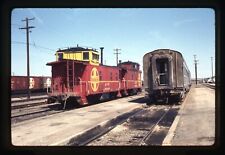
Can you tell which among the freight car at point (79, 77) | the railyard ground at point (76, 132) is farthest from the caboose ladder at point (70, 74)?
the railyard ground at point (76, 132)

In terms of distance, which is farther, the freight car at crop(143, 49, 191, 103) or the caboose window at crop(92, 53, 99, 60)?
the caboose window at crop(92, 53, 99, 60)

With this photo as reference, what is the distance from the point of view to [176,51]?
2411 cm

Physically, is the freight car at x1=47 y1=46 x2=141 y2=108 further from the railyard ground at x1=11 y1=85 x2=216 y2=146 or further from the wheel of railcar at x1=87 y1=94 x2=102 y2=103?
the railyard ground at x1=11 y1=85 x2=216 y2=146

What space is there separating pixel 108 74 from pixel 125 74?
6255mm

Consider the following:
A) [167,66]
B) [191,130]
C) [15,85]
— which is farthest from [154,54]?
[15,85]

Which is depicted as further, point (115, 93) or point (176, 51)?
point (115, 93)

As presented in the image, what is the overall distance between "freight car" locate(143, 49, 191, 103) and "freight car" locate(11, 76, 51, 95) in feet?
71.0

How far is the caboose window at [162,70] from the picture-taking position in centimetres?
2434

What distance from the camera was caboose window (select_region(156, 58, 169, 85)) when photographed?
24.3 meters

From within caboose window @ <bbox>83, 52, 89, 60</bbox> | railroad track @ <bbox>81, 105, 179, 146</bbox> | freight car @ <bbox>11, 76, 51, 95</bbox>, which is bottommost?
railroad track @ <bbox>81, 105, 179, 146</bbox>

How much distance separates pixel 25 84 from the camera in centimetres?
4406

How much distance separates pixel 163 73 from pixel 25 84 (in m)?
25.3

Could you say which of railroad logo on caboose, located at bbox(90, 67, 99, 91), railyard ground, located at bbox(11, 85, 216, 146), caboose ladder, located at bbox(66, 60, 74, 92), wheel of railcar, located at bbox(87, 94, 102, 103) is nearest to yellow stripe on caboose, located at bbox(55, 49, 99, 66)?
railroad logo on caboose, located at bbox(90, 67, 99, 91)
